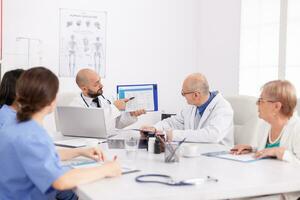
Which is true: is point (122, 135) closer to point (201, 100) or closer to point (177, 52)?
point (201, 100)

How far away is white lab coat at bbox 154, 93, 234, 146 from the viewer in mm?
2631

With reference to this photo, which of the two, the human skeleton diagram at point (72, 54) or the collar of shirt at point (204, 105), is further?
the human skeleton diagram at point (72, 54)

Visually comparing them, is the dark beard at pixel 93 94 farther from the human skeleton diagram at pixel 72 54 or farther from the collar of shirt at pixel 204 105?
the human skeleton diagram at pixel 72 54

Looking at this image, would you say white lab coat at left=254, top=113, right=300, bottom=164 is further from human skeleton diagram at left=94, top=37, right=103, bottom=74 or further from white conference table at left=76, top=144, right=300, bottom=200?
human skeleton diagram at left=94, top=37, right=103, bottom=74

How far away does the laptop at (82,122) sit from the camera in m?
2.61

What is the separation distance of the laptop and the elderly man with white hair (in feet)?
0.99

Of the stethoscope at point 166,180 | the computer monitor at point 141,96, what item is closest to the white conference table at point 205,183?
the stethoscope at point 166,180

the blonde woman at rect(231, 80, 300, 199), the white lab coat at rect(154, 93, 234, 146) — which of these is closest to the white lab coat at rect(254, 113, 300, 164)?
the blonde woman at rect(231, 80, 300, 199)

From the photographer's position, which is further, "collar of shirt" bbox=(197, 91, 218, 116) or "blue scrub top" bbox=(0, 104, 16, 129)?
"collar of shirt" bbox=(197, 91, 218, 116)

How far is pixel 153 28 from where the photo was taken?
15.6 ft

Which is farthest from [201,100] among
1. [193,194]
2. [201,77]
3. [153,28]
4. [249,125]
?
[153,28]

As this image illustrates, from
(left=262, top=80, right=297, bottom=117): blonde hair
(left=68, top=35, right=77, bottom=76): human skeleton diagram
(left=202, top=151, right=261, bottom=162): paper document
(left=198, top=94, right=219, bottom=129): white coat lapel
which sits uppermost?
(left=68, top=35, right=77, bottom=76): human skeleton diagram

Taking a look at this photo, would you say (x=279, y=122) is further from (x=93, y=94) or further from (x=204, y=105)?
(x=93, y=94)

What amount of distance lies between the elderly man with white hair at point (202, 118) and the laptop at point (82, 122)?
30 centimetres
